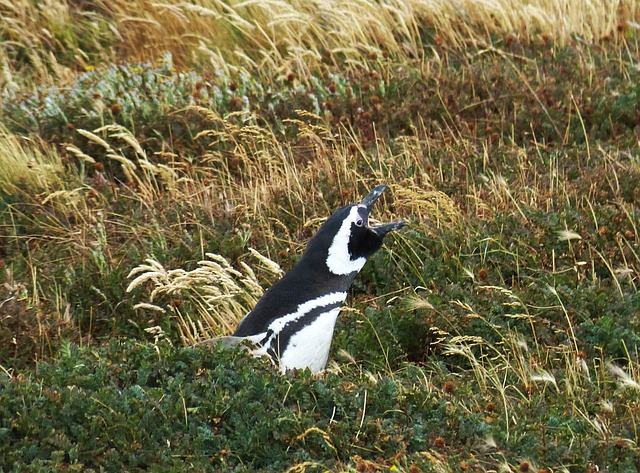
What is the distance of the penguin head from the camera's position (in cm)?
568

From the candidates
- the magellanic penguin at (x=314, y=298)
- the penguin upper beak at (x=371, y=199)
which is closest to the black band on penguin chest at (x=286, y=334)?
the magellanic penguin at (x=314, y=298)

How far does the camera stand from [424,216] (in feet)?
22.5

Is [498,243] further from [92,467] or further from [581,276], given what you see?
[92,467]

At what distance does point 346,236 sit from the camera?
5.70m

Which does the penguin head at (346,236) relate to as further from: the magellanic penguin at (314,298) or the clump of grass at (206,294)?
the clump of grass at (206,294)

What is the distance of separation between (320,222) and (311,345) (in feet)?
5.50

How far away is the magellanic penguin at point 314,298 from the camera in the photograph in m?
5.34

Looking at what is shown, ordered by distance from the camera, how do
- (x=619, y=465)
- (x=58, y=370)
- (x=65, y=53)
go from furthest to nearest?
1. (x=65, y=53)
2. (x=58, y=370)
3. (x=619, y=465)

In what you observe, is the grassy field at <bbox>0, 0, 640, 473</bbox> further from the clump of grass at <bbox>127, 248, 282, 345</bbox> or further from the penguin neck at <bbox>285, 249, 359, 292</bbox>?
the penguin neck at <bbox>285, 249, 359, 292</bbox>

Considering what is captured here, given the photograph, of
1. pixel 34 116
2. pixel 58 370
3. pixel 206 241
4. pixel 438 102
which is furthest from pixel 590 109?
pixel 58 370

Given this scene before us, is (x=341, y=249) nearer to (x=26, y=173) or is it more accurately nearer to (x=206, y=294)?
(x=206, y=294)

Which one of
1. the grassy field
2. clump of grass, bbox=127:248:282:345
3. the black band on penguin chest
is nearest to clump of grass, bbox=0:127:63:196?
the grassy field

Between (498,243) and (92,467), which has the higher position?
(92,467)

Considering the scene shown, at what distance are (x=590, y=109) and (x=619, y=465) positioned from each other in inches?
175
